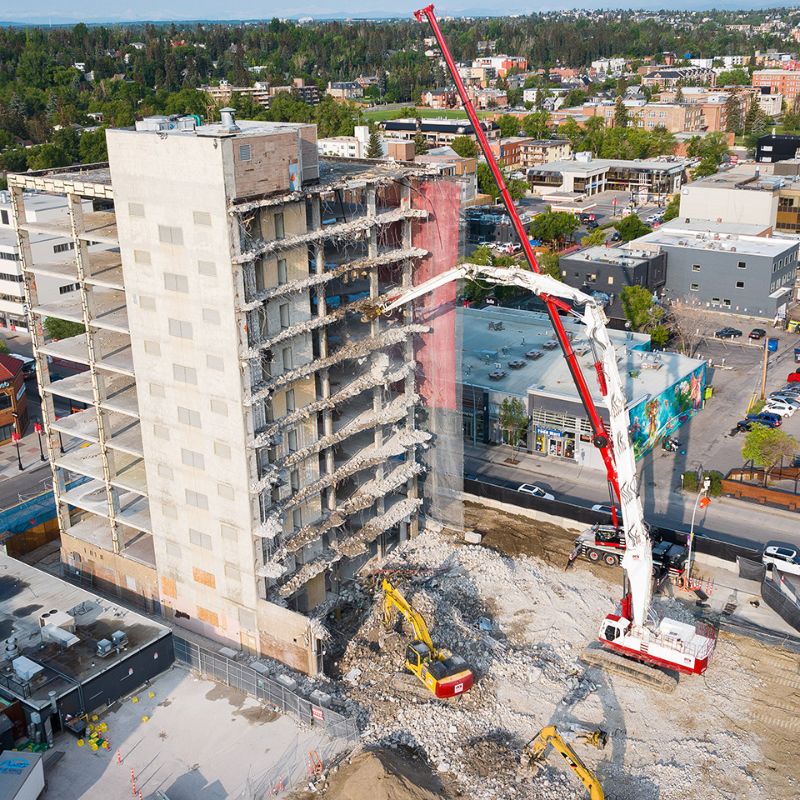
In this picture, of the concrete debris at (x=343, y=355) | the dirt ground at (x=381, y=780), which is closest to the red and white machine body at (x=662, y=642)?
the dirt ground at (x=381, y=780)

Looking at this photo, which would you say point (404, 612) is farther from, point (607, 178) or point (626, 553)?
point (607, 178)

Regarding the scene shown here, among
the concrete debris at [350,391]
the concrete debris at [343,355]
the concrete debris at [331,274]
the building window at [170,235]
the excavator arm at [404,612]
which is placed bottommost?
the excavator arm at [404,612]

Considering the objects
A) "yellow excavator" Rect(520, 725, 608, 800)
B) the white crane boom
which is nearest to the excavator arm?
"yellow excavator" Rect(520, 725, 608, 800)

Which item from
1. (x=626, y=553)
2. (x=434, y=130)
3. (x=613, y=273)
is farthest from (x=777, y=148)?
(x=626, y=553)

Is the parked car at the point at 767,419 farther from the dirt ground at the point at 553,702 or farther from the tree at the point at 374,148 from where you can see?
the tree at the point at 374,148

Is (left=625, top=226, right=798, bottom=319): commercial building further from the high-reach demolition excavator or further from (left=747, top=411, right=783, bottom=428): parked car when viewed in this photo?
the high-reach demolition excavator
